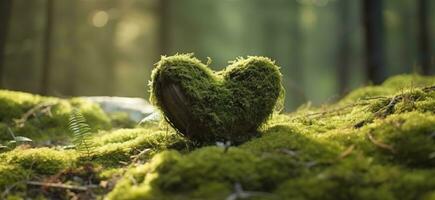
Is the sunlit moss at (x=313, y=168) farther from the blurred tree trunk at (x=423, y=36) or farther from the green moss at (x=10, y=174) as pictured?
the blurred tree trunk at (x=423, y=36)

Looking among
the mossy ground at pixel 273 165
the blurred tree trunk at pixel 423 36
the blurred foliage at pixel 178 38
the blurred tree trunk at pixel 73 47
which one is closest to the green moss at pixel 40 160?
the mossy ground at pixel 273 165

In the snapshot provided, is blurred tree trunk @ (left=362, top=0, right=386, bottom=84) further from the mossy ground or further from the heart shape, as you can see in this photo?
the heart shape

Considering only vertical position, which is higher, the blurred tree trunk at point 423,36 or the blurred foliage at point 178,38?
the blurred foliage at point 178,38

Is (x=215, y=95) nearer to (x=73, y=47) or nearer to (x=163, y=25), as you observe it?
(x=163, y=25)

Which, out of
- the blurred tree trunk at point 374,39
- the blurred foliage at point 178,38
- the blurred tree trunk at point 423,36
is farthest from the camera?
the blurred foliage at point 178,38

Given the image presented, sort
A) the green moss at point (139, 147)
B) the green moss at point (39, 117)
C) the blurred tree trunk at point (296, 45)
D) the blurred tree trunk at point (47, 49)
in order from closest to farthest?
the green moss at point (139, 147)
the green moss at point (39, 117)
the blurred tree trunk at point (47, 49)
the blurred tree trunk at point (296, 45)

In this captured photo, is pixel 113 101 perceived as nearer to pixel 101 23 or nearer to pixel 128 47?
pixel 101 23

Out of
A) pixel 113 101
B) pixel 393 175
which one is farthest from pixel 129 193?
pixel 113 101

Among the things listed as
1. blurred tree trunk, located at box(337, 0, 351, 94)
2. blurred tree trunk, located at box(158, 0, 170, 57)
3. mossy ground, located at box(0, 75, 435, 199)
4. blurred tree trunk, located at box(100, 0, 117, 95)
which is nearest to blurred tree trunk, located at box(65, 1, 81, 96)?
blurred tree trunk, located at box(100, 0, 117, 95)
